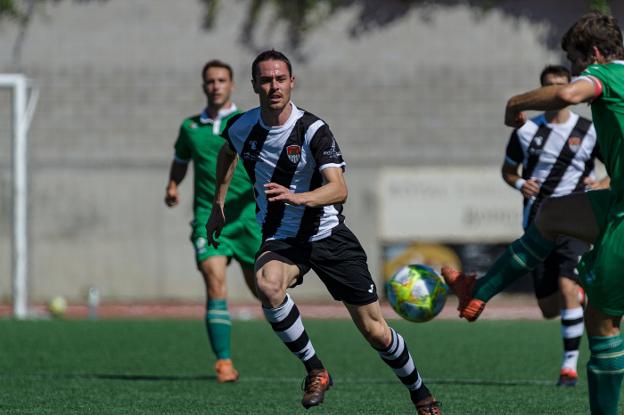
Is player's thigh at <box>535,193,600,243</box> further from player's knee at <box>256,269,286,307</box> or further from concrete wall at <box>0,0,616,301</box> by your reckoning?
concrete wall at <box>0,0,616,301</box>

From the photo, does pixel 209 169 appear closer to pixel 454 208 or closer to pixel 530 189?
pixel 530 189

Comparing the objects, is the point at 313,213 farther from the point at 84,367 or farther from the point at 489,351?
the point at 489,351

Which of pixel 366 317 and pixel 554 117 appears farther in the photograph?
pixel 554 117

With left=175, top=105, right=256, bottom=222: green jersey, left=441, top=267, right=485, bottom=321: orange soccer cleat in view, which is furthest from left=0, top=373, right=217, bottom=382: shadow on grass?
left=441, top=267, right=485, bottom=321: orange soccer cleat

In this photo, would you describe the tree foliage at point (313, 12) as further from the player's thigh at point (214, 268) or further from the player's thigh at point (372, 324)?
the player's thigh at point (372, 324)

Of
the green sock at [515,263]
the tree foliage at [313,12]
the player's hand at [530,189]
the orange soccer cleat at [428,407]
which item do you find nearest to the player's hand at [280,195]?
the green sock at [515,263]

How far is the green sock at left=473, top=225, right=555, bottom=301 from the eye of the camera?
602 cm

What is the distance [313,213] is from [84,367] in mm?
4021

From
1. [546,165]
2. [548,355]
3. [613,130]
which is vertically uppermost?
[613,130]

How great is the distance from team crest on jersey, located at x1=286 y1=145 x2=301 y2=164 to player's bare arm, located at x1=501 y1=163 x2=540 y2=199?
241 cm

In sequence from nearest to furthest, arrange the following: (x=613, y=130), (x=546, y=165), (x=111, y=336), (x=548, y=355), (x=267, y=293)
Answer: (x=613, y=130), (x=267, y=293), (x=546, y=165), (x=548, y=355), (x=111, y=336)

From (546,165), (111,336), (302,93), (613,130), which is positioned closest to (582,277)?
(613,130)

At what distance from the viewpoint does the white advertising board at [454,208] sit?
19.6 metres

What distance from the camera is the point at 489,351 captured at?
11281mm
